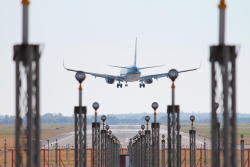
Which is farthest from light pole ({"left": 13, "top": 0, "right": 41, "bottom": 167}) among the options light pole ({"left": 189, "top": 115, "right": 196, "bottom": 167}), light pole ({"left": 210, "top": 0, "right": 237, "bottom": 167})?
light pole ({"left": 189, "top": 115, "right": 196, "bottom": 167})

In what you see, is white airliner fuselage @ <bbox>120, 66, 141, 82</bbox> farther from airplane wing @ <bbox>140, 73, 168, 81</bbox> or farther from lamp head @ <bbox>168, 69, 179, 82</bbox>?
lamp head @ <bbox>168, 69, 179, 82</bbox>

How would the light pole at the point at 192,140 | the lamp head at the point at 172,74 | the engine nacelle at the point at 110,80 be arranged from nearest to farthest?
the lamp head at the point at 172,74, the light pole at the point at 192,140, the engine nacelle at the point at 110,80

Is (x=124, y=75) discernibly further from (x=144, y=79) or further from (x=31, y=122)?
(x=31, y=122)

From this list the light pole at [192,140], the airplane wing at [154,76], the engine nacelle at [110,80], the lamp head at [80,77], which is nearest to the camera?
the lamp head at [80,77]

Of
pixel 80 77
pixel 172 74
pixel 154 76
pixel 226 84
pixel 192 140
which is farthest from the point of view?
pixel 154 76

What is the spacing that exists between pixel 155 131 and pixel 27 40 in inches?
1148

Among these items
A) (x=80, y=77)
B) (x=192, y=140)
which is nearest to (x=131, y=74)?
(x=192, y=140)

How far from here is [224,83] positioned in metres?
19.1

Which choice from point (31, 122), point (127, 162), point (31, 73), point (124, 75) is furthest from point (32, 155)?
point (124, 75)

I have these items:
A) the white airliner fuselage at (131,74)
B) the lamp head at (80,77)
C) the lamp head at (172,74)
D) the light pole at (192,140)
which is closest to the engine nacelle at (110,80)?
the white airliner fuselage at (131,74)

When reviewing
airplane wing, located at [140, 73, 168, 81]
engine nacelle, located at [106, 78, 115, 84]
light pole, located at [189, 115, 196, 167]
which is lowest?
light pole, located at [189, 115, 196, 167]

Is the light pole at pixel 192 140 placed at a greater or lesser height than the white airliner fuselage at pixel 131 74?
lesser

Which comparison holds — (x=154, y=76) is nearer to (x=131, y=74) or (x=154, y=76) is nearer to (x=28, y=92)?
(x=131, y=74)

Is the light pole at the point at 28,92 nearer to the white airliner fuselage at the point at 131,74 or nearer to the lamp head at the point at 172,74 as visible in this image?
the lamp head at the point at 172,74
